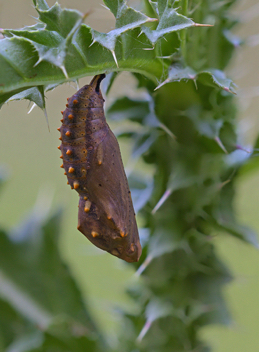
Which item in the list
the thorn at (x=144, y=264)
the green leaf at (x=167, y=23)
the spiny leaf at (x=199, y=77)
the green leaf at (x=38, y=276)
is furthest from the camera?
the green leaf at (x=38, y=276)

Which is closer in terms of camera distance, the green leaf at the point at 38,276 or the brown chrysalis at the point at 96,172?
the brown chrysalis at the point at 96,172

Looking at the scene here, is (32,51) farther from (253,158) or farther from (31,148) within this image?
(31,148)

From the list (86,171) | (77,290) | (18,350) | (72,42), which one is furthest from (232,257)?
(72,42)

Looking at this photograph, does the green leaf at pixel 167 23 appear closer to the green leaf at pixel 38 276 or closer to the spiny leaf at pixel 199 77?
the spiny leaf at pixel 199 77

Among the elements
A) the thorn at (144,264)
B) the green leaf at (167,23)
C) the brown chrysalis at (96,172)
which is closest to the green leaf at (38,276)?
the thorn at (144,264)

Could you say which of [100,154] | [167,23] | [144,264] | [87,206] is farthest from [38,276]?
[167,23]

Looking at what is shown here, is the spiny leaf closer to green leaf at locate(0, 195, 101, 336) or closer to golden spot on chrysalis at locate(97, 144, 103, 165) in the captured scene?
golden spot on chrysalis at locate(97, 144, 103, 165)

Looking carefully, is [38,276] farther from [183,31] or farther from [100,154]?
[183,31]

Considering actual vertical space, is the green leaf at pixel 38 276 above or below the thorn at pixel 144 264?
below
